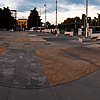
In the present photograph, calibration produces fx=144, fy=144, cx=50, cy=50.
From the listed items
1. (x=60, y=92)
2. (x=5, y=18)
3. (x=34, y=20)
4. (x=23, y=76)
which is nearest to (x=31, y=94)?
(x=60, y=92)

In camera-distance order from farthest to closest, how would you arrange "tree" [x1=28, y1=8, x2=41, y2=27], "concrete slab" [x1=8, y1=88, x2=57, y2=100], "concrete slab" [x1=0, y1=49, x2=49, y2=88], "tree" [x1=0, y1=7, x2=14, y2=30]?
"tree" [x1=28, y1=8, x2=41, y2=27] < "tree" [x1=0, y1=7, x2=14, y2=30] < "concrete slab" [x1=0, y1=49, x2=49, y2=88] < "concrete slab" [x1=8, y1=88, x2=57, y2=100]

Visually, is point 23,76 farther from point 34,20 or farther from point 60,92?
point 34,20

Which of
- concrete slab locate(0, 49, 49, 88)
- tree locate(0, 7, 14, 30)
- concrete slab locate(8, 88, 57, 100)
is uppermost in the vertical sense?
tree locate(0, 7, 14, 30)

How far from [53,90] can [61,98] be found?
2.20ft

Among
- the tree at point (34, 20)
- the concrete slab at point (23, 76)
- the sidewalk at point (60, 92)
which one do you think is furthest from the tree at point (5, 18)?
the sidewalk at point (60, 92)

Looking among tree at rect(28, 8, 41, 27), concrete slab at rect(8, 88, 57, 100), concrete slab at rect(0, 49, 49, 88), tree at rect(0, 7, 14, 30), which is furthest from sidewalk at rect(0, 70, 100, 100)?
tree at rect(28, 8, 41, 27)

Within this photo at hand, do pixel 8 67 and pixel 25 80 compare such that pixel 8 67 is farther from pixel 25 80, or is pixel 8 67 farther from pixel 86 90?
pixel 86 90

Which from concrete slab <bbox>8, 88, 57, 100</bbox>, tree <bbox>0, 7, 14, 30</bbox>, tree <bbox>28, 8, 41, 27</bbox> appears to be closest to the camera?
concrete slab <bbox>8, 88, 57, 100</bbox>

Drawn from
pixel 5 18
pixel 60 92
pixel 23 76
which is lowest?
pixel 60 92

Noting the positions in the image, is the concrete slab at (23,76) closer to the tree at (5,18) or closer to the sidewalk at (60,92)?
the sidewalk at (60,92)

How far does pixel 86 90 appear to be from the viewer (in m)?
5.29

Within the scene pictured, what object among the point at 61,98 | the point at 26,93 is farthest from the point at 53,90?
the point at 26,93

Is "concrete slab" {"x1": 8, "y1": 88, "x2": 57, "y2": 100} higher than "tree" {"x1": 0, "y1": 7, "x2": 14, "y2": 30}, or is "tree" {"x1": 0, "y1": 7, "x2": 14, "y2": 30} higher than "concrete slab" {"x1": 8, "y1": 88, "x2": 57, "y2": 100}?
"tree" {"x1": 0, "y1": 7, "x2": 14, "y2": 30}

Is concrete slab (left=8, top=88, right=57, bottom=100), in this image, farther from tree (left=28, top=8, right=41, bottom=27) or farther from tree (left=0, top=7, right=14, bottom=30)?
tree (left=28, top=8, right=41, bottom=27)
